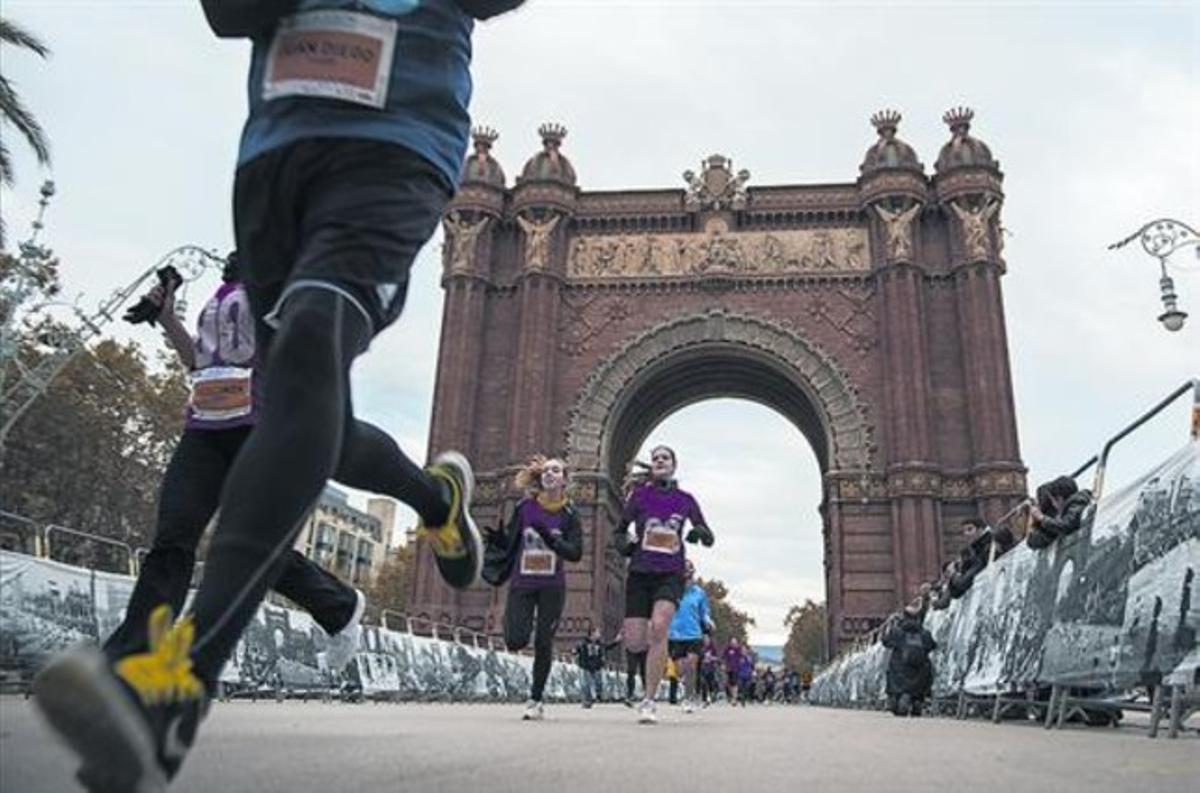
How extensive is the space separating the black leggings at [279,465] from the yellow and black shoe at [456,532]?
3.31 ft

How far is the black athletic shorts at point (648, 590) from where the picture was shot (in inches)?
316

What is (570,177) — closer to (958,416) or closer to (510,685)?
(958,416)

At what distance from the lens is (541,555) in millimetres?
8625

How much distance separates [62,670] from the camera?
52.9 inches

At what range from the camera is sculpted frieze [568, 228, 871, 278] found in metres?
33.8

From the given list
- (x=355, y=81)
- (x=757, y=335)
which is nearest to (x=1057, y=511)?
(x=355, y=81)

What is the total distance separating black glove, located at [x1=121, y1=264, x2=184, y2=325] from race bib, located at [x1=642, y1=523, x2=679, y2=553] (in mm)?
4908

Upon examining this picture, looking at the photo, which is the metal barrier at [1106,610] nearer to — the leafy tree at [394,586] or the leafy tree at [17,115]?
the leafy tree at [17,115]

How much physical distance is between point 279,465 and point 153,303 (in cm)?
244

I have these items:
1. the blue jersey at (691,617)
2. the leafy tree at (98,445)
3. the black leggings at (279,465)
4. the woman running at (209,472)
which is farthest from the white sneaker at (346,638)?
the leafy tree at (98,445)

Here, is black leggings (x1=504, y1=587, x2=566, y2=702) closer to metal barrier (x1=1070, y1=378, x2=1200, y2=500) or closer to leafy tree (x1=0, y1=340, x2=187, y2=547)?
metal barrier (x1=1070, y1=378, x2=1200, y2=500)

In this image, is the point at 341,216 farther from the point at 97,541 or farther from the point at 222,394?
the point at 97,541

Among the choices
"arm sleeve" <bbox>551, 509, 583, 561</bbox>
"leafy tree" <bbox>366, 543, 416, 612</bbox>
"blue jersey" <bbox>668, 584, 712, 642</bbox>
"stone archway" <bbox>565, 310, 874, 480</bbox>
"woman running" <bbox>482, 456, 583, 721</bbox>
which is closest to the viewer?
"arm sleeve" <bbox>551, 509, 583, 561</bbox>

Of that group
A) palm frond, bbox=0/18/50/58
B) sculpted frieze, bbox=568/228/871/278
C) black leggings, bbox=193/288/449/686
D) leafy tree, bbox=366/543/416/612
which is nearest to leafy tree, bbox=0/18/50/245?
palm frond, bbox=0/18/50/58
